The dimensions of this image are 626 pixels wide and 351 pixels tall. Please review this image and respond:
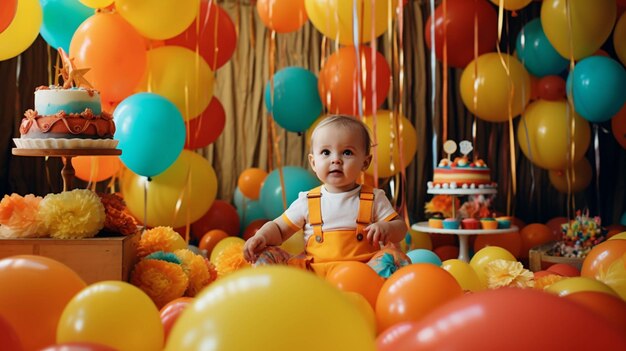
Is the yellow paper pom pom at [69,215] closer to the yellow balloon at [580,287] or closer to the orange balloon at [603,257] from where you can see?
the yellow balloon at [580,287]

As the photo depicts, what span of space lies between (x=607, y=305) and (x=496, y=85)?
2.87m

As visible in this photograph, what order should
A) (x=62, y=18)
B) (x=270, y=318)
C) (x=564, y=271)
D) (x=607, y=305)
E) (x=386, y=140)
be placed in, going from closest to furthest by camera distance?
(x=270, y=318)
(x=607, y=305)
(x=564, y=271)
(x=62, y=18)
(x=386, y=140)

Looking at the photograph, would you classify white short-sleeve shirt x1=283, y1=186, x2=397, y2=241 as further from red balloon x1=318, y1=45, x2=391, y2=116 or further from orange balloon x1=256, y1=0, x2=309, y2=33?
orange balloon x1=256, y1=0, x2=309, y2=33

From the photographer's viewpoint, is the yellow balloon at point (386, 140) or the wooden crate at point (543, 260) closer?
the wooden crate at point (543, 260)

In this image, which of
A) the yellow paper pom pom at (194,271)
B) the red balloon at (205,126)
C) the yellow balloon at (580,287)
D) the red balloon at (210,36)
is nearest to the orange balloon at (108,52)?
the red balloon at (210,36)


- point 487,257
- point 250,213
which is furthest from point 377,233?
point 250,213

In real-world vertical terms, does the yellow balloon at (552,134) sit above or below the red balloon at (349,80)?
Answer: below

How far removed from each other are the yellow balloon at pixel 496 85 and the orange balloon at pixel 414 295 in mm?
2652

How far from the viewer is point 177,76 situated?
11.0 ft

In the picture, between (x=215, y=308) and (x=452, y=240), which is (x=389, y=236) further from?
(x=452, y=240)

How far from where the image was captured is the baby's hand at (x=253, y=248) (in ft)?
7.35

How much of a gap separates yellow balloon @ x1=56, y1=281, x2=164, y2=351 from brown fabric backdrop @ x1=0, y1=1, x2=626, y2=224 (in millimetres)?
3577

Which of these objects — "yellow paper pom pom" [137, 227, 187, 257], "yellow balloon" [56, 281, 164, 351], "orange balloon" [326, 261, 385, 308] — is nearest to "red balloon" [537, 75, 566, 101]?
"yellow paper pom pom" [137, 227, 187, 257]

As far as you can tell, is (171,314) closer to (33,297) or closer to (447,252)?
(33,297)
